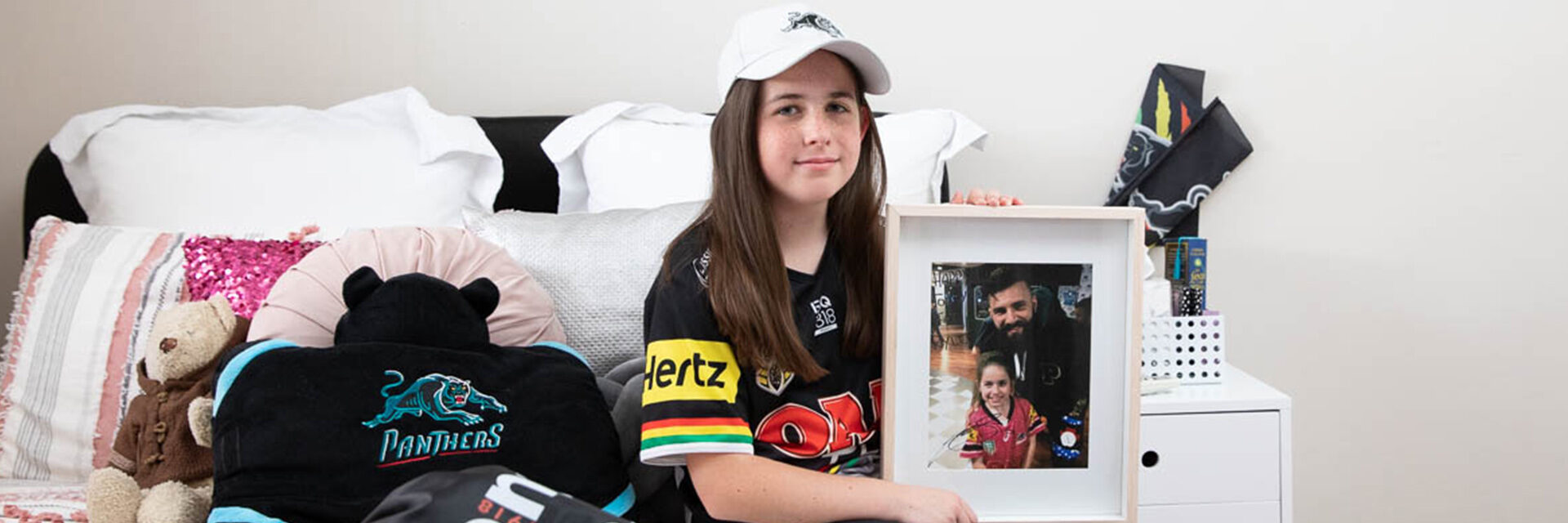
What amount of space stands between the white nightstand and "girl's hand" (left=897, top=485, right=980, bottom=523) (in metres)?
0.51

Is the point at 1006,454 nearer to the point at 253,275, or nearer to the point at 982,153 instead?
the point at 982,153

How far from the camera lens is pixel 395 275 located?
1.31 metres

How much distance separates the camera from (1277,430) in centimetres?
152

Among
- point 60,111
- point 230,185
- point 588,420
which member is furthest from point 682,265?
point 60,111

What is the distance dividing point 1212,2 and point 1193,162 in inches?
11.5

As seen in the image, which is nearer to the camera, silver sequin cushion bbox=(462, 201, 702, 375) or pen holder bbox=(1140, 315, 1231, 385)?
silver sequin cushion bbox=(462, 201, 702, 375)

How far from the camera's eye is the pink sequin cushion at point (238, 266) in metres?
1.42

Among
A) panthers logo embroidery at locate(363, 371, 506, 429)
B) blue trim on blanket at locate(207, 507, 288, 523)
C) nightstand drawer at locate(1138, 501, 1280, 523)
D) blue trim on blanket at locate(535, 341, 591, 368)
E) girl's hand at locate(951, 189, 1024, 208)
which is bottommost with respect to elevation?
nightstand drawer at locate(1138, 501, 1280, 523)

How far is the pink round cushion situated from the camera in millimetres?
1254

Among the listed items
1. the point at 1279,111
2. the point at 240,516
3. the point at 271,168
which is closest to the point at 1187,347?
the point at 1279,111

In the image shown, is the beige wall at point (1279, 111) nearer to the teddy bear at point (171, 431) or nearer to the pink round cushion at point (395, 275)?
the pink round cushion at point (395, 275)

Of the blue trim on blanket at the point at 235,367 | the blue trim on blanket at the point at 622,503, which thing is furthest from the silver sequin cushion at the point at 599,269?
the blue trim on blanket at the point at 235,367

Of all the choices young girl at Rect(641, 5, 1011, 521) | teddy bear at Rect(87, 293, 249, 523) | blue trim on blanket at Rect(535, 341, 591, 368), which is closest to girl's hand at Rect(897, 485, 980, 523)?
young girl at Rect(641, 5, 1011, 521)

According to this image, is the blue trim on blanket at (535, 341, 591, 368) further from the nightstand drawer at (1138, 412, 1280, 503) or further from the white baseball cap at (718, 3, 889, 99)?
the nightstand drawer at (1138, 412, 1280, 503)
